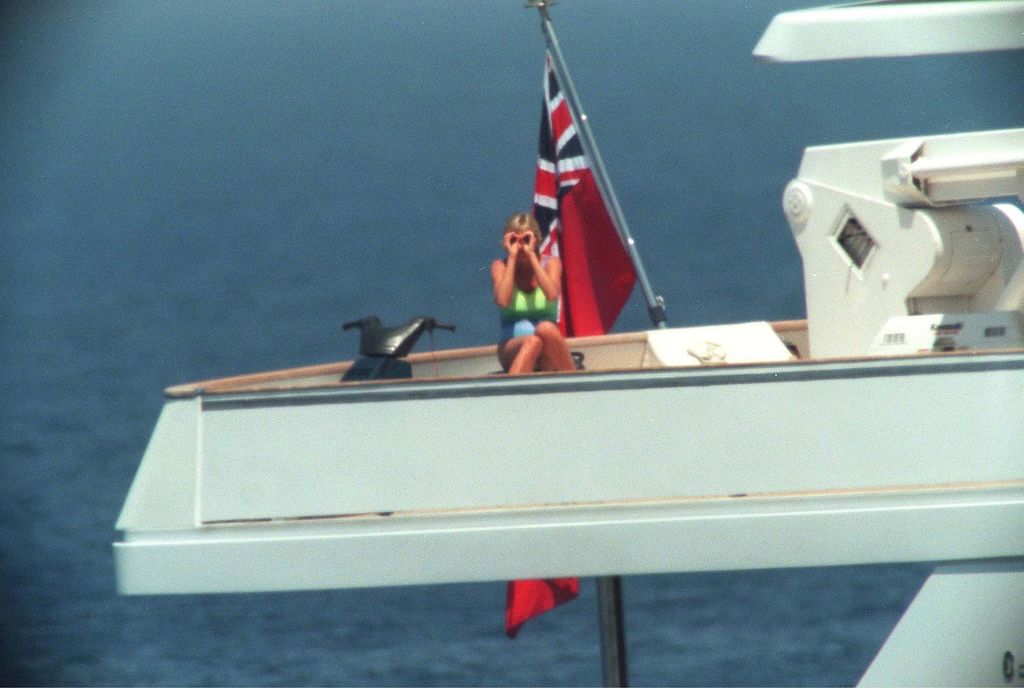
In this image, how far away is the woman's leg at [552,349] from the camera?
7.01 meters

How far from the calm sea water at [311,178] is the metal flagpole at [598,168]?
→ 14.5 meters

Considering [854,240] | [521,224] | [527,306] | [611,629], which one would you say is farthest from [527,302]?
[611,629]

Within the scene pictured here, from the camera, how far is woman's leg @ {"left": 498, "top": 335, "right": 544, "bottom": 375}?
695 cm

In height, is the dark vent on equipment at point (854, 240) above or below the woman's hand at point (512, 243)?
above

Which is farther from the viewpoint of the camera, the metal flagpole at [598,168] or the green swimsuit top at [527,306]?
the metal flagpole at [598,168]

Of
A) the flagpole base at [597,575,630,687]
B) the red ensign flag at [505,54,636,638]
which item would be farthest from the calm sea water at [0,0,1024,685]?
the flagpole base at [597,575,630,687]

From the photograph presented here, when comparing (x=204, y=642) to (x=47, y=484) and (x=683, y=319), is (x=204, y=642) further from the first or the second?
(x=683, y=319)

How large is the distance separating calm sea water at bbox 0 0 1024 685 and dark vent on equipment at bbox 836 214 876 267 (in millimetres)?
16618

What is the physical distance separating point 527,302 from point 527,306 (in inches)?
0.7

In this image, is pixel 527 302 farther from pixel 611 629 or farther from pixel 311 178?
pixel 311 178

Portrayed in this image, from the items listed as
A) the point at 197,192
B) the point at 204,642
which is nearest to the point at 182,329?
the point at 197,192

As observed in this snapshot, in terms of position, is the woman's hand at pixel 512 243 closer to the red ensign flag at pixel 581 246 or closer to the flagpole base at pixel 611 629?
the flagpole base at pixel 611 629

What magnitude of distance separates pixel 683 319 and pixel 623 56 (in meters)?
4.75

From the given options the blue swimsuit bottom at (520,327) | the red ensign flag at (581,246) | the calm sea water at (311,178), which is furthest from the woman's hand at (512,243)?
the calm sea water at (311,178)
